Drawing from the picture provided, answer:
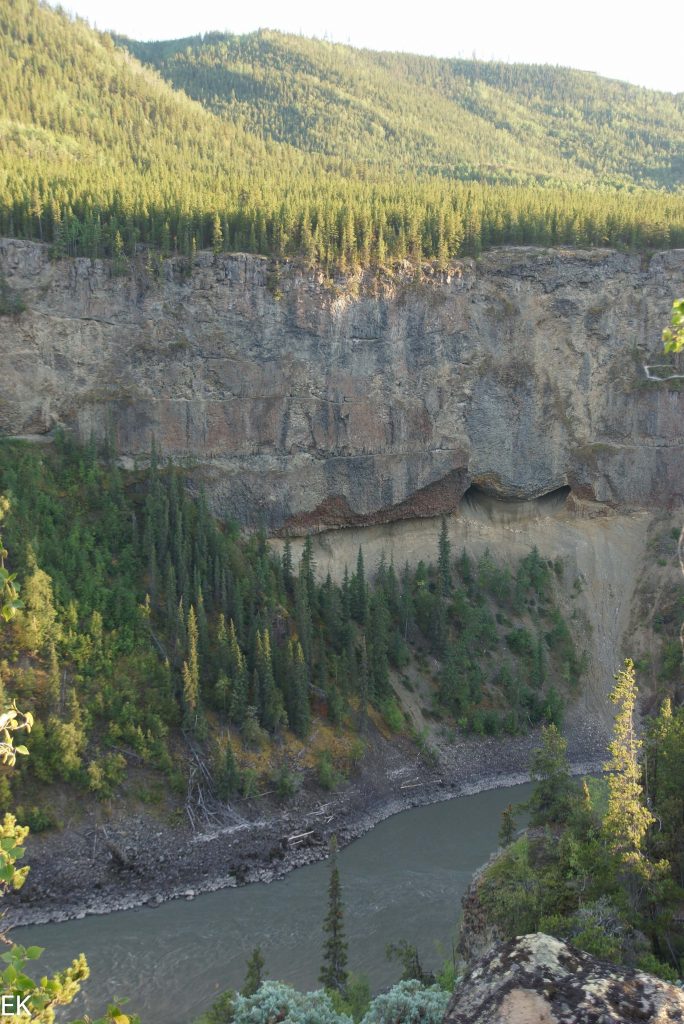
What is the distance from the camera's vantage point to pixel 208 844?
4250 cm

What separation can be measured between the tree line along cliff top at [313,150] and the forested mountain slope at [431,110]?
1.13 feet

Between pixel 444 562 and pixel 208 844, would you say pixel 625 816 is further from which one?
pixel 444 562

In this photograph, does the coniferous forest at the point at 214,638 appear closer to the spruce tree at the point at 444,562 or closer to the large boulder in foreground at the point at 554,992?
the spruce tree at the point at 444,562

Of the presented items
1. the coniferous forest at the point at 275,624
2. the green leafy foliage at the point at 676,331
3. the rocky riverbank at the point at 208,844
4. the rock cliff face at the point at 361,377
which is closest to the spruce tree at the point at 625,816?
the coniferous forest at the point at 275,624

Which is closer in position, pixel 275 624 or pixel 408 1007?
pixel 408 1007

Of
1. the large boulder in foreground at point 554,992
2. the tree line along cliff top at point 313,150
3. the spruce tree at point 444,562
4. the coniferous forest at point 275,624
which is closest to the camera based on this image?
the large boulder in foreground at point 554,992

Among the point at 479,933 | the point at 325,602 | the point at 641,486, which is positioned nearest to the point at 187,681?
the point at 325,602

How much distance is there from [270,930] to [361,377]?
35.1 metres

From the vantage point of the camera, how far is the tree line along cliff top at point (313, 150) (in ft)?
200

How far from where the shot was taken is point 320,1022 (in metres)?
21.6

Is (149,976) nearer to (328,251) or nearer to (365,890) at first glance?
(365,890)

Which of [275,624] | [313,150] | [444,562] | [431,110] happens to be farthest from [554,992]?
[431,110]

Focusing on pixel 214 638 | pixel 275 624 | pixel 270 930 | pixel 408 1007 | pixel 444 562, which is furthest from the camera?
pixel 444 562

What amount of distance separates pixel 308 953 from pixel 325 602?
2401 centimetres
